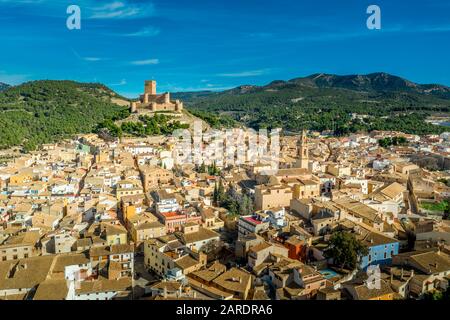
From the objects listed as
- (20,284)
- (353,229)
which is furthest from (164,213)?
(353,229)

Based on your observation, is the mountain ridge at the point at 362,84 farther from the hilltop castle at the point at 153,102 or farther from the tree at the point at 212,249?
the tree at the point at 212,249

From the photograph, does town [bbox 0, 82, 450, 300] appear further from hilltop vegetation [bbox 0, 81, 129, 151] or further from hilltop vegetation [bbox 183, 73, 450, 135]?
hilltop vegetation [bbox 183, 73, 450, 135]

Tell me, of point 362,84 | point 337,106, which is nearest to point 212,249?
point 337,106

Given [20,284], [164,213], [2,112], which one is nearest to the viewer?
[20,284]

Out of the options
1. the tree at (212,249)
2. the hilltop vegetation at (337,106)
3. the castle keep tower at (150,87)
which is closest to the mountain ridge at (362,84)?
the hilltop vegetation at (337,106)

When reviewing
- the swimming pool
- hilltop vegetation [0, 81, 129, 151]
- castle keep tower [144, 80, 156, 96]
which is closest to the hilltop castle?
castle keep tower [144, 80, 156, 96]

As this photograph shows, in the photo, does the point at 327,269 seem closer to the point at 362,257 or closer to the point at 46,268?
the point at 362,257

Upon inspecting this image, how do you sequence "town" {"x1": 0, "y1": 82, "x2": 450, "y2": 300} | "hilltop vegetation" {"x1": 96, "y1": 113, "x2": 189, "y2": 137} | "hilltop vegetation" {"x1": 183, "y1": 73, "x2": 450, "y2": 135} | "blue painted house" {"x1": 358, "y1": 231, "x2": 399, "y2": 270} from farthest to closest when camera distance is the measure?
"hilltop vegetation" {"x1": 183, "y1": 73, "x2": 450, "y2": 135} < "hilltop vegetation" {"x1": 96, "y1": 113, "x2": 189, "y2": 137} < "blue painted house" {"x1": 358, "y1": 231, "x2": 399, "y2": 270} < "town" {"x1": 0, "y1": 82, "x2": 450, "y2": 300}
